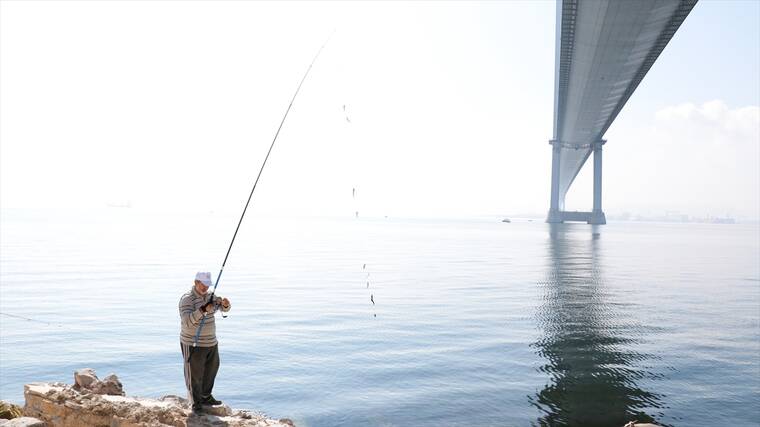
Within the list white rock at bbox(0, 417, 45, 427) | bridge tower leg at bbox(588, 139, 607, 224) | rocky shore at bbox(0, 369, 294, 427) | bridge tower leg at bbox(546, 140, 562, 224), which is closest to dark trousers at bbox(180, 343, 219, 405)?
rocky shore at bbox(0, 369, 294, 427)

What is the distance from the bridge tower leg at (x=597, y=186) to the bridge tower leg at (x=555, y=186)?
16.9 ft

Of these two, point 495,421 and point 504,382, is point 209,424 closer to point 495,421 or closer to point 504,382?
point 495,421

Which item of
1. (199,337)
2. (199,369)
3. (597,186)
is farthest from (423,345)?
(597,186)

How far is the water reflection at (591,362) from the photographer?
8.20m

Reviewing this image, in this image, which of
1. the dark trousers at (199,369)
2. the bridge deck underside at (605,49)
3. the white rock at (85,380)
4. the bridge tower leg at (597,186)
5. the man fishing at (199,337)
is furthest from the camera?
the bridge tower leg at (597,186)

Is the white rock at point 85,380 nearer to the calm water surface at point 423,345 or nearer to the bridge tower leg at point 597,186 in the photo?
the calm water surface at point 423,345

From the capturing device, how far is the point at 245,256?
38.0 meters

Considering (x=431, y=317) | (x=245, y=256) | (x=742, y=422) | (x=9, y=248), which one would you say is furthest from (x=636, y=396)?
(x=9, y=248)

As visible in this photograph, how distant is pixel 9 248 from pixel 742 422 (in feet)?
141

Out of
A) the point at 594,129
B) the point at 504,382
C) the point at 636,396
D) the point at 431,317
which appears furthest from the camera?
the point at 594,129

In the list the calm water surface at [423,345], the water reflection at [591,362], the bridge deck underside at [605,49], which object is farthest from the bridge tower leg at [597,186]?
the water reflection at [591,362]

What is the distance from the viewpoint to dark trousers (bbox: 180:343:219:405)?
5719 millimetres

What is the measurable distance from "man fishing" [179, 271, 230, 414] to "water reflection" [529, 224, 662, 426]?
4.32m

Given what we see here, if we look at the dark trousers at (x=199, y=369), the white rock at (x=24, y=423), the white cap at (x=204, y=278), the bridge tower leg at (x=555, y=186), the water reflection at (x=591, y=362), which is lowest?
the water reflection at (x=591, y=362)
